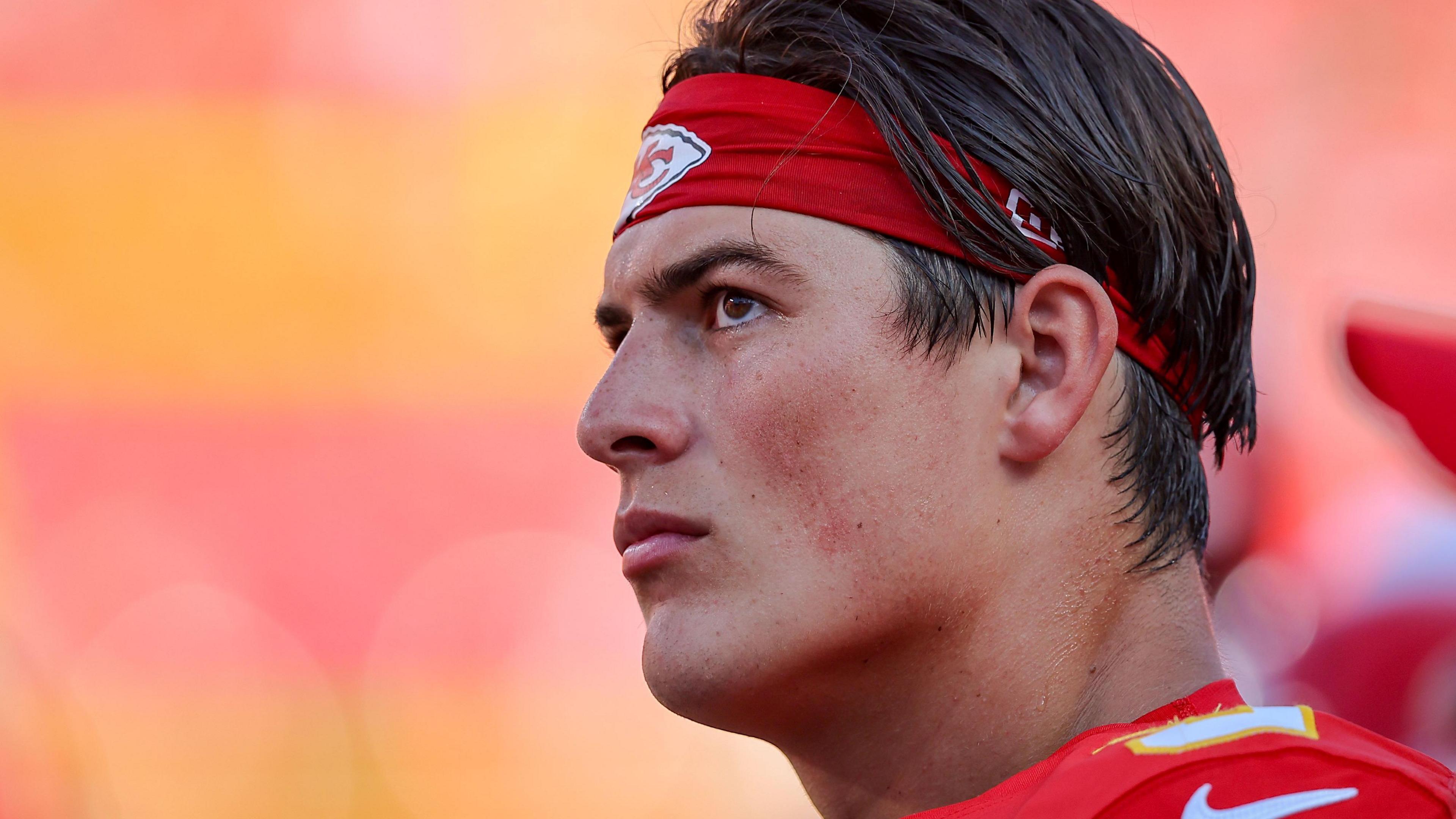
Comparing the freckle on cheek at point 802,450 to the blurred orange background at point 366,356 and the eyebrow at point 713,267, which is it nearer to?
the eyebrow at point 713,267

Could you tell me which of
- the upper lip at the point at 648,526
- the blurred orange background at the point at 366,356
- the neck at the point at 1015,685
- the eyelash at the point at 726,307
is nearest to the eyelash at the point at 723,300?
the eyelash at the point at 726,307

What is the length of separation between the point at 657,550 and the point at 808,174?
1.55 ft

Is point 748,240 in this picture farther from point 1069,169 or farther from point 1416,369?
point 1416,369

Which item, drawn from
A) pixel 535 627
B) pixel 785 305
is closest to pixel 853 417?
pixel 785 305

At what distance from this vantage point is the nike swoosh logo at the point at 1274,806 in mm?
898

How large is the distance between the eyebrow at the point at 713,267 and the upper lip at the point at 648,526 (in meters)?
0.27

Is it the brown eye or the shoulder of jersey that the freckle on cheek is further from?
the shoulder of jersey

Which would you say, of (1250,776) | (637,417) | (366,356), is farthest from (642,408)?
(366,356)

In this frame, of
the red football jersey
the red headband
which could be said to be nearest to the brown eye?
the red headband

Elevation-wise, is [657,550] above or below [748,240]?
below

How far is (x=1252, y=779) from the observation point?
921 mm

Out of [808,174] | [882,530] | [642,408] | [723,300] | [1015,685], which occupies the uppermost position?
[808,174]

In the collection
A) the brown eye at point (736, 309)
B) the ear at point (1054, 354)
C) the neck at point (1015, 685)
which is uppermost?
the brown eye at point (736, 309)

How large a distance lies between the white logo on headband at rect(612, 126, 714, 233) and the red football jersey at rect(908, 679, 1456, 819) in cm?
84
